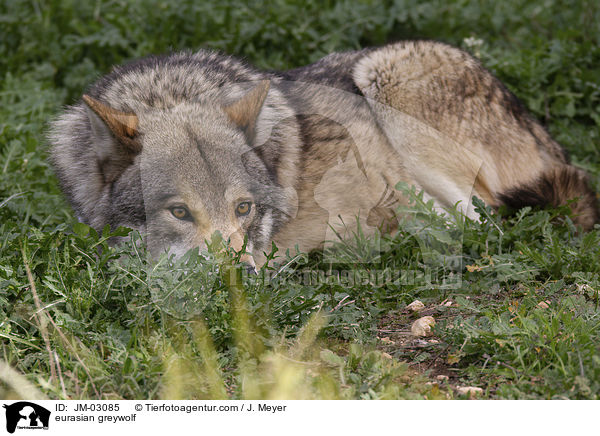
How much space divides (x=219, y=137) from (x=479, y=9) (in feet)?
17.1

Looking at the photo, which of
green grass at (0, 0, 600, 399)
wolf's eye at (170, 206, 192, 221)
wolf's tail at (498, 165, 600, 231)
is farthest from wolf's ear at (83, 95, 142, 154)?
wolf's tail at (498, 165, 600, 231)

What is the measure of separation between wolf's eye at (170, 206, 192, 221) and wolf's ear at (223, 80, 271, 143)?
70cm

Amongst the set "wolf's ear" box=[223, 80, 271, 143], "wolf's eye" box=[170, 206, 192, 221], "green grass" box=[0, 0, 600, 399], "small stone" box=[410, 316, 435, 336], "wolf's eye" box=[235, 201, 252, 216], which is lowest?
"small stone" box=[410, 316, 435, 336]

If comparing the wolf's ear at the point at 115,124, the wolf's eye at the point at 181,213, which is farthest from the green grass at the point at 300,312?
the wolf's ear at the point at 115,124

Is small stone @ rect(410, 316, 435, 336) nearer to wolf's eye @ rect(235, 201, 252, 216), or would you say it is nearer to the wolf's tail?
Answer: wolf's eye @ rect(235, 201, 252, 216)

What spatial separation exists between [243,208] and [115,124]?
0.93 meters

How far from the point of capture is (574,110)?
6535 mm

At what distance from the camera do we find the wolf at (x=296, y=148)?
3.96 meters

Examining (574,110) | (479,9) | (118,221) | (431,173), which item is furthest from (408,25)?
(118,221)

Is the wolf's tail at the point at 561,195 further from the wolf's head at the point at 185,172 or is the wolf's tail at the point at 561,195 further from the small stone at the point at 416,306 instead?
the wolf's head at the point at 185,172

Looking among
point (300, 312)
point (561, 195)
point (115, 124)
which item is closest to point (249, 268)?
point (300, 312)

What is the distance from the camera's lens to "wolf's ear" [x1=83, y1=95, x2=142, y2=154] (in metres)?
3.74
